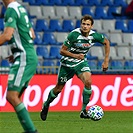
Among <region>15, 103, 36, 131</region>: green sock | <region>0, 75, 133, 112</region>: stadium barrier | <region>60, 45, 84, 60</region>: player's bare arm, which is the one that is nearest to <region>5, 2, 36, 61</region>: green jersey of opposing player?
<region>15, 103, 36, 131</region>: green sock

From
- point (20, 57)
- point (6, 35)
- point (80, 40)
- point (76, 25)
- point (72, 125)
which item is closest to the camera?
point (6, 35)

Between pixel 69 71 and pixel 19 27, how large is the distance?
4.92m

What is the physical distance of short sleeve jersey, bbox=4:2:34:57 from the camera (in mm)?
8219

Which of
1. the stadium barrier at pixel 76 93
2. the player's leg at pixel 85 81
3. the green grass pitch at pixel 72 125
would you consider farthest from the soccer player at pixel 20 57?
the stadium barrier at pixel 76 93

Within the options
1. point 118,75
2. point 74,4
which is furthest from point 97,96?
point 74,4

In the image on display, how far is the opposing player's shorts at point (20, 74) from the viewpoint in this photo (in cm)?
840

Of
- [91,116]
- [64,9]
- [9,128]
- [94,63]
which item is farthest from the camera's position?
[64,9]

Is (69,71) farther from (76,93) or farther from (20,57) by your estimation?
(20,57)

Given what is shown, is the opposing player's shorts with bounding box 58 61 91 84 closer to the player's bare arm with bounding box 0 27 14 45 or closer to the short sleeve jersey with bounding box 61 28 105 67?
the short sleeve jersey with bounding box 61 28 105 67

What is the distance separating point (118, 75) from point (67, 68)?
483 cm

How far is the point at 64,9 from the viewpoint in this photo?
79.6ft

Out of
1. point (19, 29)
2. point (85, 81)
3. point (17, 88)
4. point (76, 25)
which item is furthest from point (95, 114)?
point (76, 25)

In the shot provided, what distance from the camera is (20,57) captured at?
8469 mm

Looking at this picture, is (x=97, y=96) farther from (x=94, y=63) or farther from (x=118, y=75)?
(x=94, y=63)
